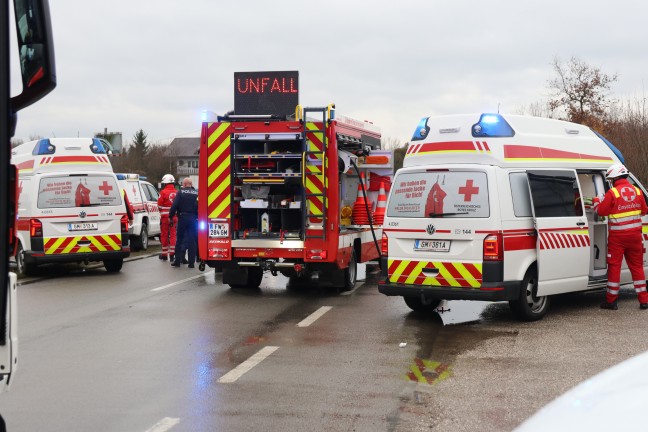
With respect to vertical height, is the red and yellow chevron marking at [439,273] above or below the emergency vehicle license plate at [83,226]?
below

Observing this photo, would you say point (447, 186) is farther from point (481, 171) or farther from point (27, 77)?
point (27, 77)

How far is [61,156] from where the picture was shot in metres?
14.7

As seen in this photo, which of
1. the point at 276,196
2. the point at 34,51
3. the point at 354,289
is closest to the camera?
the point at 34,51

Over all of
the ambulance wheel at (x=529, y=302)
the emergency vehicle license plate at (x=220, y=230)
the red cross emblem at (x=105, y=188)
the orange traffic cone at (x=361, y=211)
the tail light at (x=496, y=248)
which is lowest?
the ambulance wheel at (x=529, y=302)

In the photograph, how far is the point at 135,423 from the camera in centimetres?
541

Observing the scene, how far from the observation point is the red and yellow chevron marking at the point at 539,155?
30.2 ft

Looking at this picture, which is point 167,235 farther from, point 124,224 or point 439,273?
point 439,273

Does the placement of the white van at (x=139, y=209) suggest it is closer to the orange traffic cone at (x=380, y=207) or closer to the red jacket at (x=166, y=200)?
the red jacket at (x=166, y=200)

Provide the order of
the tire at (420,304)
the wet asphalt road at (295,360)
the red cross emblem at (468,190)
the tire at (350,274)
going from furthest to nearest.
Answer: the tire at (350,274)
the tire at (420,304)
the red cross emblem at (468,190)
the wet asphalt road at (295,360)

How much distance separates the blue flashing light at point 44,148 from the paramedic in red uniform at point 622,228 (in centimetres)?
1003

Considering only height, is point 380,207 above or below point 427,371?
above

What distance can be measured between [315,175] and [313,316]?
249 cm

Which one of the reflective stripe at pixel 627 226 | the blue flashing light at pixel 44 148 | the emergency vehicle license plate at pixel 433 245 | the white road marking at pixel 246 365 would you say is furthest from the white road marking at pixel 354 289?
the blue flashing light at pixel 44 148

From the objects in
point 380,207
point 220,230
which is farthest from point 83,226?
point 380,207
